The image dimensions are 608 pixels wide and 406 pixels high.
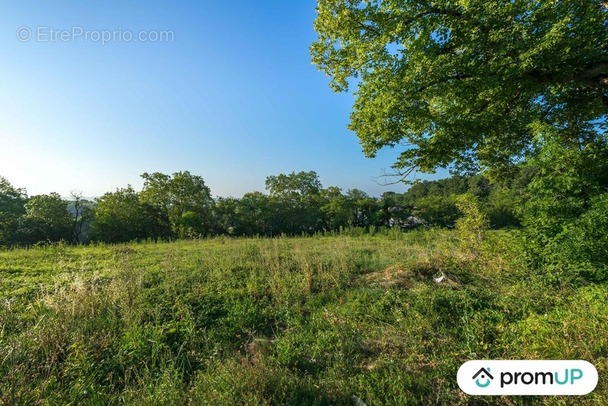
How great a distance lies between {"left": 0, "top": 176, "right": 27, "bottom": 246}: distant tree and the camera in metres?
29.2

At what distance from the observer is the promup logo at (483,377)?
2.96 metres

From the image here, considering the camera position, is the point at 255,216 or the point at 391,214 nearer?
the point at 255,216

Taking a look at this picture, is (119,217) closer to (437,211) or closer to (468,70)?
(468,70)

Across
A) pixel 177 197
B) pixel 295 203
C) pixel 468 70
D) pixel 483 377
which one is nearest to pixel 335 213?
pixel 295 203

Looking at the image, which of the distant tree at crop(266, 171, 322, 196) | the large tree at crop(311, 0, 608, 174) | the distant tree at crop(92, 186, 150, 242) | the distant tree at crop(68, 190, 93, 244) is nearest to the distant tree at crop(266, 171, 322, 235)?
the distant tree at crop(266, 171, 322, 196)

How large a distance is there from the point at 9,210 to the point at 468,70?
172ft

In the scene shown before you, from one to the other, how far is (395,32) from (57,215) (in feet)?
141

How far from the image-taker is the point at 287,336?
4.27m

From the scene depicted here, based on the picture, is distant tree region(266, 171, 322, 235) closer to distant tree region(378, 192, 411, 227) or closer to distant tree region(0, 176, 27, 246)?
distant tree region(378, 192, 411, 227)

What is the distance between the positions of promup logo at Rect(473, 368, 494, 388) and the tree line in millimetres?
21759

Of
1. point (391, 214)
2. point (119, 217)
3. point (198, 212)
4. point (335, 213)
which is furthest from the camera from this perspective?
point (391, 214)

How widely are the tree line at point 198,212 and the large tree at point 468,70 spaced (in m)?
17.4

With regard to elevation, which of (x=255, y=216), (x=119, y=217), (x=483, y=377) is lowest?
(x=483, y=377)

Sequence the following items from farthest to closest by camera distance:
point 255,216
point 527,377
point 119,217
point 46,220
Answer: point 255,216, point 119,217, point 46,220, point 527,377
